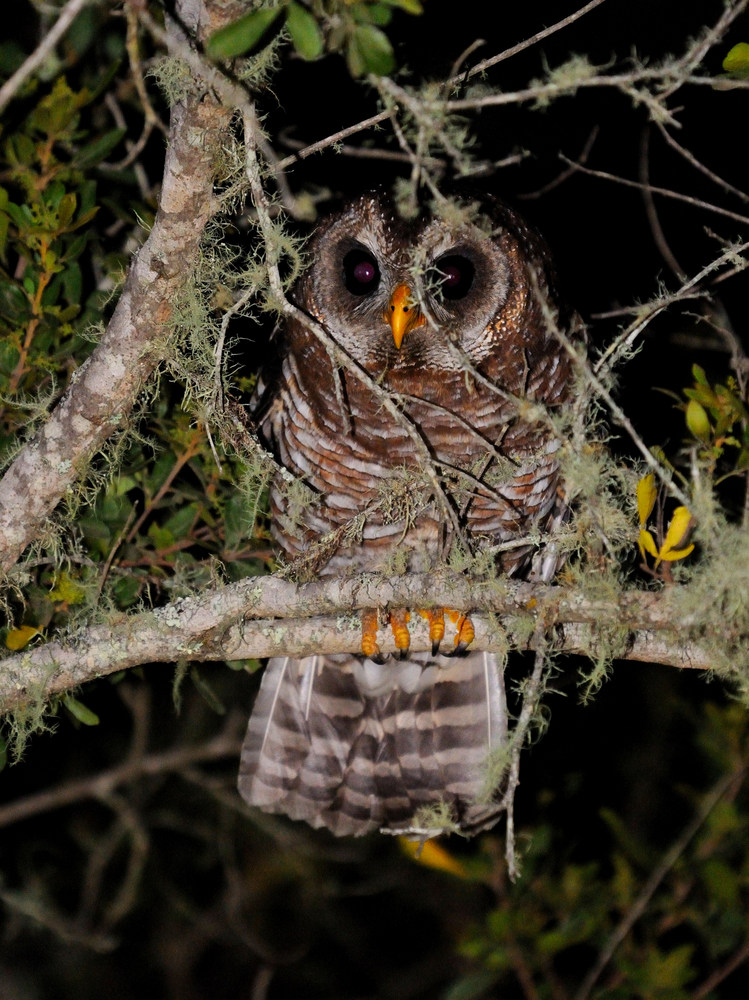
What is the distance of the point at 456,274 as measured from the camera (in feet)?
10.1

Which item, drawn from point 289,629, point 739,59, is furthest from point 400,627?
point 739,59

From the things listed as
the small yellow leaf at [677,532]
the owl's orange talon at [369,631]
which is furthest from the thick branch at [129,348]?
the small yellow leaf at [677,532]

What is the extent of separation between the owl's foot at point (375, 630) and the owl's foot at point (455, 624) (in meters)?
0.06

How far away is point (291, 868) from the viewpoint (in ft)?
18.7

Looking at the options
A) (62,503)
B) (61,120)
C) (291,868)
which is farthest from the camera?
(291,868)

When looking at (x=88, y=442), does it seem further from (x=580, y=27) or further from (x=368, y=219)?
(x=580, y=27)

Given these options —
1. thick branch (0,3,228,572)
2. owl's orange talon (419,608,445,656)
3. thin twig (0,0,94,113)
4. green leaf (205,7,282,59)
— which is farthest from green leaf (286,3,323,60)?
owl's orange talon (419,608,445,656)

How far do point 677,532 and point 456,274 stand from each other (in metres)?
1.21

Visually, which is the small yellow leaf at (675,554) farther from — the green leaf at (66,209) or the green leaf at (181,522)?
the green leaf at (66,209)

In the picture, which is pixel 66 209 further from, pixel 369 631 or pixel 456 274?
pixel 369 631

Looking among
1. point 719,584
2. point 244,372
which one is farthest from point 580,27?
point 719,584

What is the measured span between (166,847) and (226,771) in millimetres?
895

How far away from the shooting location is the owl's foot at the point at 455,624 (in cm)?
263

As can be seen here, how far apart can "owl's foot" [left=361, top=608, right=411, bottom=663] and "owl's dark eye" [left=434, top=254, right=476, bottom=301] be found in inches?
39.4
